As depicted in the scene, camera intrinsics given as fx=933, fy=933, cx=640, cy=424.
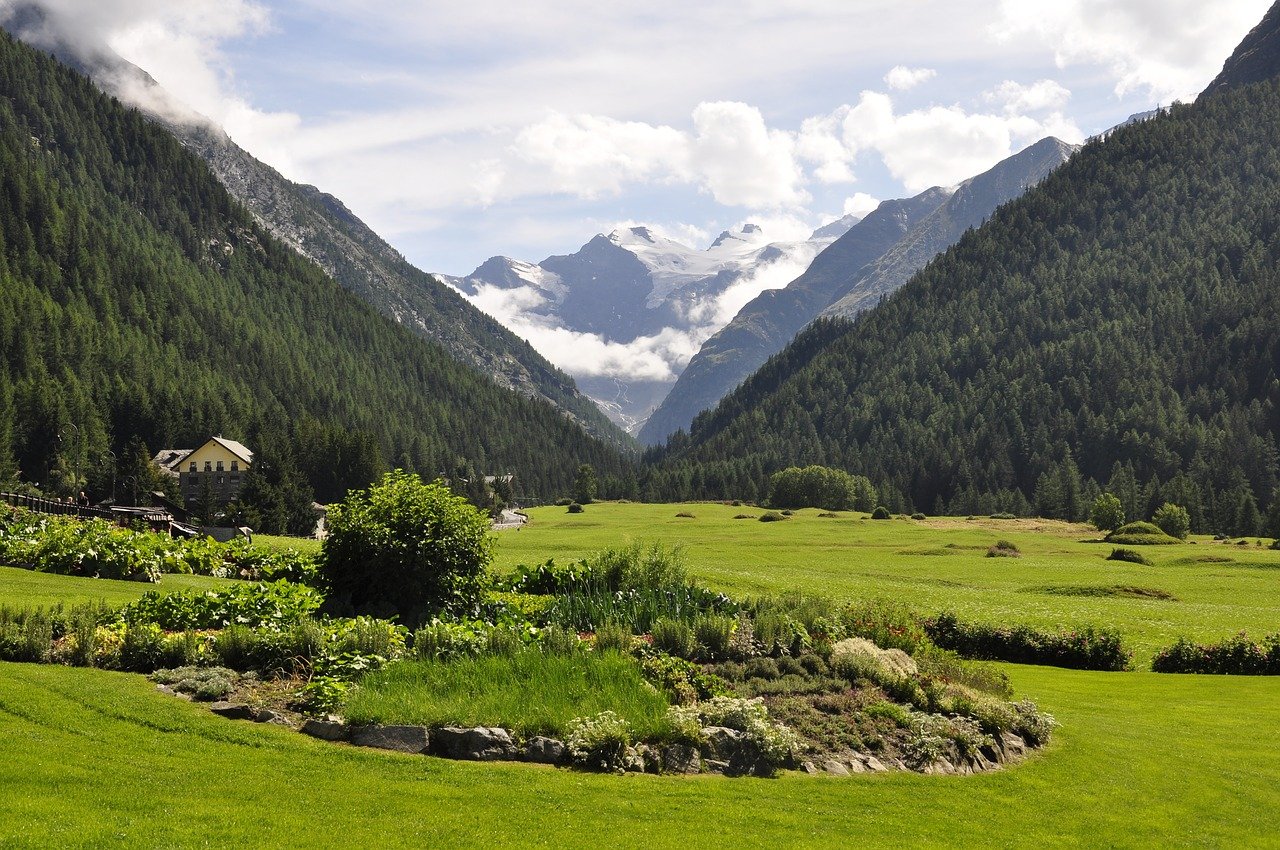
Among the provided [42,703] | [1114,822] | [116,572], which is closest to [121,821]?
[42,703]

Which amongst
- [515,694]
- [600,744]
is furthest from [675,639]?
[600,744]

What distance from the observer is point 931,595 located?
176 ft

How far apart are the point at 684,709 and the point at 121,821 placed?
9.97m

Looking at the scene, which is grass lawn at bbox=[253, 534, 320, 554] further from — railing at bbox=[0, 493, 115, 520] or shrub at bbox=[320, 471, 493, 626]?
shrub at bbox=[320, 471, 493, 626]

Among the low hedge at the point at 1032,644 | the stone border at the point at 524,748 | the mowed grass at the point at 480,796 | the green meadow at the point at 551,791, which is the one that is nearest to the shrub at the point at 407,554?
the green meadow at the point at 551,791

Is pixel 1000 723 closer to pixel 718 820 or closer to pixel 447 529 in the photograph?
pixel 718 820

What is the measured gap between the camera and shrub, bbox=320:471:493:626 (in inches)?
1025

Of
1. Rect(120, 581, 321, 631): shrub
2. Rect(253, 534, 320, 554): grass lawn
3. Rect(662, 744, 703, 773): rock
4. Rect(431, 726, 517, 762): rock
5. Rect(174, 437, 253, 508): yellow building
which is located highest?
Rect(174, 437, 253, 508): yellow building

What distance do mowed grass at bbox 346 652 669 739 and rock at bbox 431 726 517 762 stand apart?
1.11 feet

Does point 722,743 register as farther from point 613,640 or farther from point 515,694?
point 613,640

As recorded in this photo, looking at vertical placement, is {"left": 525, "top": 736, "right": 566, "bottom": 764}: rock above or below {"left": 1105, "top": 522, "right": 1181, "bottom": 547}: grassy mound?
above

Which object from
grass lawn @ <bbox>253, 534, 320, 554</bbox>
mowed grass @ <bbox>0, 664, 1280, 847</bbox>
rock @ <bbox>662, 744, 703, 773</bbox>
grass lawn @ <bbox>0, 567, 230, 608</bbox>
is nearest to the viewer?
mowed grass @ <bbox>0, 664, 1280, 847</bbox>

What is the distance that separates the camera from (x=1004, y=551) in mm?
81375

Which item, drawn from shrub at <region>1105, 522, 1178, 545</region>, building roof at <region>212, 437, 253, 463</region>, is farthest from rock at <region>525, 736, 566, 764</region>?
building roof at <region>212, 437, 253, 463</region>
